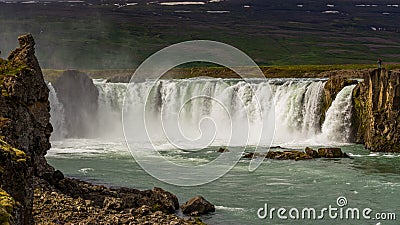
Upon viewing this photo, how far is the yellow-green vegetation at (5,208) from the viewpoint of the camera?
498 inches

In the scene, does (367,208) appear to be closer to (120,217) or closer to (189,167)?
(120,217)

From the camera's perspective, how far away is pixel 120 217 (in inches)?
1127

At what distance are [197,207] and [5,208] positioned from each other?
19.4 meters

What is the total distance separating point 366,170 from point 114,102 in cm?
4095

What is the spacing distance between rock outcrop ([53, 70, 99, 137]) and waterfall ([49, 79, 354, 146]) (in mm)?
928

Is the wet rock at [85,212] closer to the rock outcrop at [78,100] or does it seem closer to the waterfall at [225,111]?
the waterfall at [225,111]

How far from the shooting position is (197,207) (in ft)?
106

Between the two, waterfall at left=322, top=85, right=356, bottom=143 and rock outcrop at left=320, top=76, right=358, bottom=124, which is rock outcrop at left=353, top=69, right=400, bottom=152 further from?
rock outcrop at left=320, top=76, right=358, bottom=124

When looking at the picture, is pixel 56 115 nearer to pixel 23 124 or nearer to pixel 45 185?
pixel 45 185

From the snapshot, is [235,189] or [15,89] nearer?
[15,89]

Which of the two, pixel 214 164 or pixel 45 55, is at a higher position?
pixel 45 55

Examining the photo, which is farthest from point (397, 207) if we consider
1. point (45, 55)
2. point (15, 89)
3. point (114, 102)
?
point (45, 55)

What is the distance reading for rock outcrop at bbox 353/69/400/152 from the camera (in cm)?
5691

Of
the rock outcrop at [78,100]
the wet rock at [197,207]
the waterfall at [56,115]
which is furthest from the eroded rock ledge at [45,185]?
the rock outcrop at [78,100]
